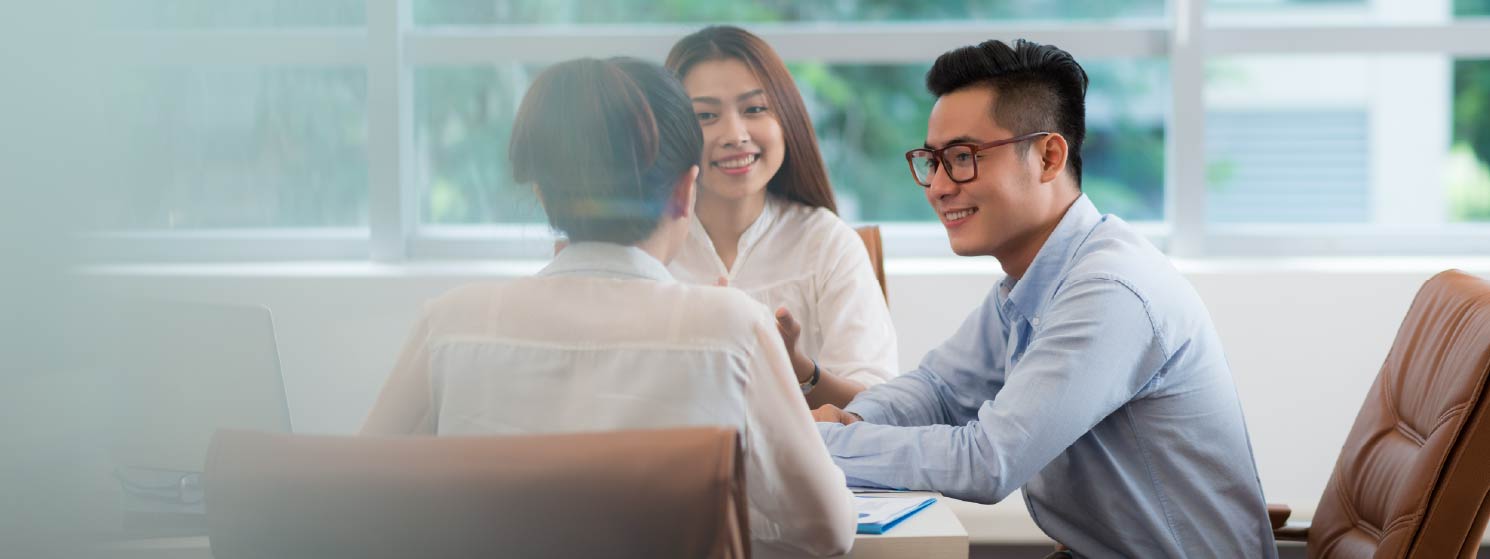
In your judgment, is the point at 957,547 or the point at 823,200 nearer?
the point at 957,547

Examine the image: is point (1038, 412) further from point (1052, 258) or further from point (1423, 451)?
point (1423, 451)

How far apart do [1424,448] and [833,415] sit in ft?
2.28

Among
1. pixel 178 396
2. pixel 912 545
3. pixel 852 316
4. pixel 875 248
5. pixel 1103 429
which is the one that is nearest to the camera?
pixel 178 396

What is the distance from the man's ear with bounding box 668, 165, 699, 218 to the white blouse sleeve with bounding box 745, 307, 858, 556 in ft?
0.43

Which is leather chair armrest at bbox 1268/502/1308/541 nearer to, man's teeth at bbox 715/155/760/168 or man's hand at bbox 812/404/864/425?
man's hand at bbox 812/404/864/425

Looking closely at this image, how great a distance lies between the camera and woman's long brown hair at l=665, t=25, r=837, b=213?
2332 millimetres

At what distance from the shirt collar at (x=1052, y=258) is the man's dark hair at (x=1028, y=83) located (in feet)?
0.24

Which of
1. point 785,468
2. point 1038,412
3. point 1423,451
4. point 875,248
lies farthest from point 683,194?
point 875,248

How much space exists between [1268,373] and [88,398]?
2765 millimetres

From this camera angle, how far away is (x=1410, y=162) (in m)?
3.21

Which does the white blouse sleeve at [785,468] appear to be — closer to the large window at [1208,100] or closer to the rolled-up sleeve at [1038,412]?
the rolled-up sleeve at [1038,412]

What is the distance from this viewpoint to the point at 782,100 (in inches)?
94.2

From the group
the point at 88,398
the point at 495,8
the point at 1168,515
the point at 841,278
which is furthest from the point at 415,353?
the point at 495,8

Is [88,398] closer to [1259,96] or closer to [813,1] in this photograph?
[813,1]
